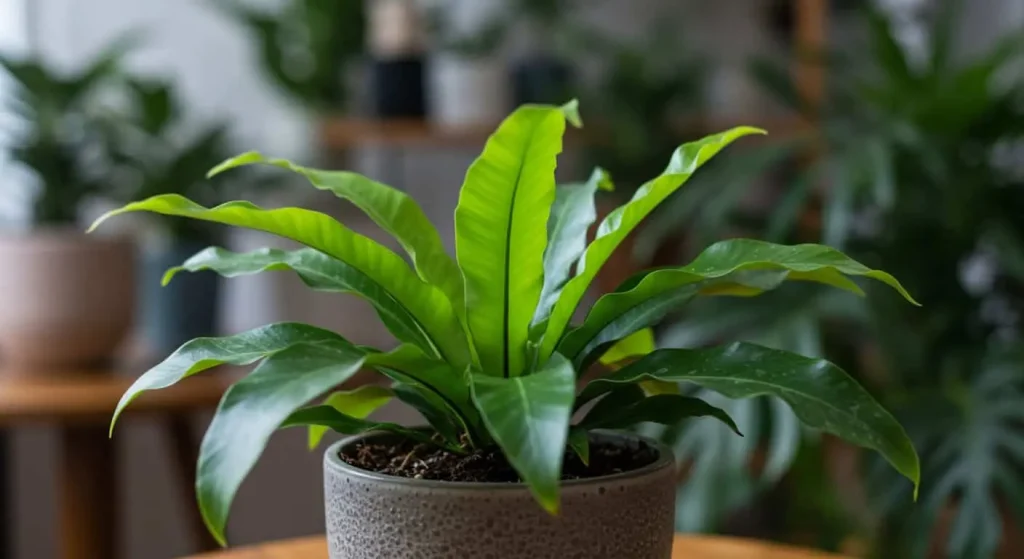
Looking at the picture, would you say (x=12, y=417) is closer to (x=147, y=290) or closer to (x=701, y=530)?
(x=147, y=290)

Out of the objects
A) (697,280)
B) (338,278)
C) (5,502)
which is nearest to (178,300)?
(5,502)

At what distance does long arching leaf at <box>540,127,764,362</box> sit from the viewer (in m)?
0.56

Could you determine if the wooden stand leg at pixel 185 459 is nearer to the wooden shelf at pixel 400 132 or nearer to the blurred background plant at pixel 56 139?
the blurred background plant at pixel 56 139

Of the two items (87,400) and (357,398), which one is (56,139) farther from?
(357,398)

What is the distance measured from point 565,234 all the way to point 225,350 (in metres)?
0.21

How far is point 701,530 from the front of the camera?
1265 millimetres

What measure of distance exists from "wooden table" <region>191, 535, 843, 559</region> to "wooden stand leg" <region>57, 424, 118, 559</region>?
570 millimetres

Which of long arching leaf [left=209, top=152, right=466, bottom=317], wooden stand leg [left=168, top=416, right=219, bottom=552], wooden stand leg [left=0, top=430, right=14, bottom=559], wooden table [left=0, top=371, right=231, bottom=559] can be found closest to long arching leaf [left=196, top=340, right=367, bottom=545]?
long arching leaf [left=209, top=152, right=466, bottom=317]

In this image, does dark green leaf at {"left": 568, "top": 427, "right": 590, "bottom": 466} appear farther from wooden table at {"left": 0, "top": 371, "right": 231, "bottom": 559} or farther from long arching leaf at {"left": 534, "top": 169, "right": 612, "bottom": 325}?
wooden table at {"left": 0, "top": 371, "right": 231, "bottom": 559}

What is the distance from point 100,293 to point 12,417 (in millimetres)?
217

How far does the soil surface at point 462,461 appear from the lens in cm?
57

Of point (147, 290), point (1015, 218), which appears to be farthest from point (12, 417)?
point (1015, 218)

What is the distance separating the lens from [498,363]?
582 mm

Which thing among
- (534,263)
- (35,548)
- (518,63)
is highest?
(518,63)
